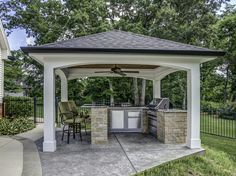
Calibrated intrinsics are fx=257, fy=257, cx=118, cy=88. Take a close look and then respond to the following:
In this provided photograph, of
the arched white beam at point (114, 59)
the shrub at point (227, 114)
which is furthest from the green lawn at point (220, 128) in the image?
the arched white beam at point (114, 59)

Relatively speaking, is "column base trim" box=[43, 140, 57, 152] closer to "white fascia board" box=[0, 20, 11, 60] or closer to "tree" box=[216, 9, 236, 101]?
"white fascia board" box=[0, 20, 11, 60]

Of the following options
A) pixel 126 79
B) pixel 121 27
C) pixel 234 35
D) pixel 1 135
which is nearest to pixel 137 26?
pixel 121 27

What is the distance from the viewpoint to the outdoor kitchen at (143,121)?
295 inches

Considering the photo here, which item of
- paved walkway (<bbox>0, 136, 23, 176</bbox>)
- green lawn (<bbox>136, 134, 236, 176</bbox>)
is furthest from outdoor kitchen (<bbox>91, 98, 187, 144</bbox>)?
paved walkway (<bbox>0, 136, 23, 176</bbox>)

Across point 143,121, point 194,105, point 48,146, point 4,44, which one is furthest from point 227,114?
point 4,44

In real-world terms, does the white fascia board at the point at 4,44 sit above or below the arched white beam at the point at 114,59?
above

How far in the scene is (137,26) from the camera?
1762 centimetres

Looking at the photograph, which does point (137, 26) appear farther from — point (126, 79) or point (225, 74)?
point (225, 74)

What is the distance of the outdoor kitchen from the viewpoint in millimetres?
7492

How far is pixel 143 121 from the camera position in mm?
9609

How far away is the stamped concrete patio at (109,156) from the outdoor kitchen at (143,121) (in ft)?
1.09

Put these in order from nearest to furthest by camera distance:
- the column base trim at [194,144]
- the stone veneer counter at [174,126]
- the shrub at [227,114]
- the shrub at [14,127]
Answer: the column base trim at [194,144]
the stone veneer counter at [174,126]
the shrub at [14,127]
the shrub at [227,114]

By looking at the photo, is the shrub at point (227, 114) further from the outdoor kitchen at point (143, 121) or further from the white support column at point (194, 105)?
the white support column at point (194, 105)

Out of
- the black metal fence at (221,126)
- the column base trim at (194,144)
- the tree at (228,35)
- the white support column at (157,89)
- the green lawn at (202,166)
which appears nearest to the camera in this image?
the green lawn at (202,166)
